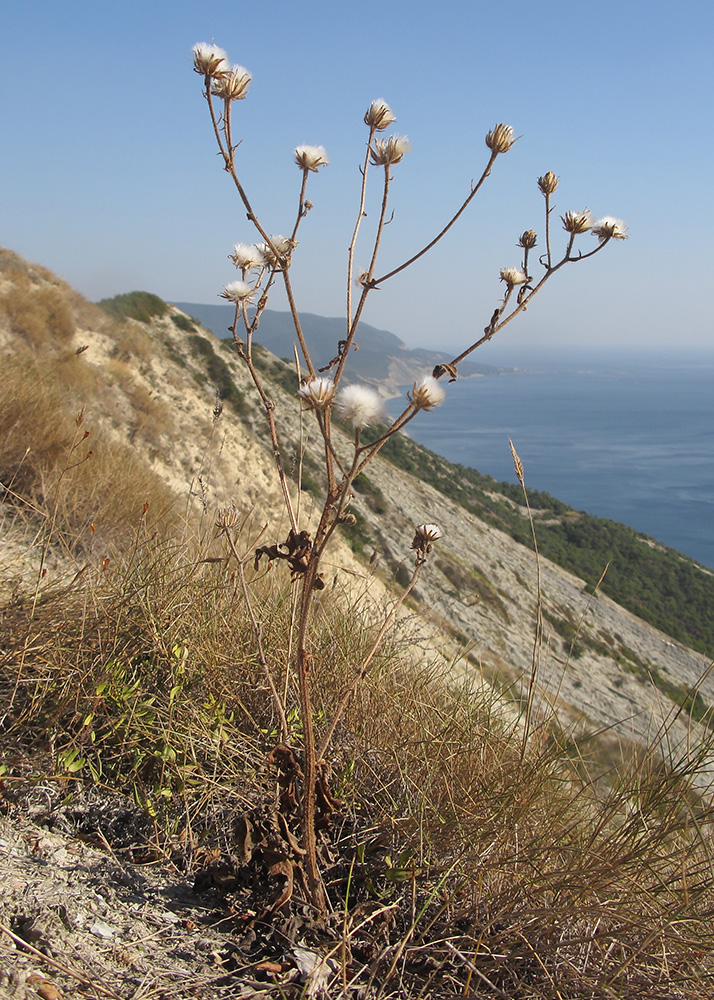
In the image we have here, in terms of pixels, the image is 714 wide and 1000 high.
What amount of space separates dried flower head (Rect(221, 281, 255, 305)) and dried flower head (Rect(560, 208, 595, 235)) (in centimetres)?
99

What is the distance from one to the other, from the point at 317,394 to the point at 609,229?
118 centimetres

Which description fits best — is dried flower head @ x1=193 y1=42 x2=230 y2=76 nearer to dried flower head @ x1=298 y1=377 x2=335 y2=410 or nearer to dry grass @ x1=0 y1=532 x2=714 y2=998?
dried flower head @ x1=298 y1=377 x2=335 y2=410

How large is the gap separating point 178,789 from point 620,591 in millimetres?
40898

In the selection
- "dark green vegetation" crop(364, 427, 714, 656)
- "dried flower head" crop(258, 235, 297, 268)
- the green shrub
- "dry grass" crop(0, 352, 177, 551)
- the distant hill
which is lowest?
"dark green vegetation" crop(364, 427, 714, 656)

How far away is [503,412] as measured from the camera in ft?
391

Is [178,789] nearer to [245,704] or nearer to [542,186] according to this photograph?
[245,704]

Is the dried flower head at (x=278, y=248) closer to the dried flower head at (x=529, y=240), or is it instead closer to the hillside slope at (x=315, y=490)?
the dried flower head at (x=529, y=240)

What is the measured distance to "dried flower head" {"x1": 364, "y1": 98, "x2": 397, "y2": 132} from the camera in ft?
5.41

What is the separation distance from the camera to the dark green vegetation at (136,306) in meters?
22.3

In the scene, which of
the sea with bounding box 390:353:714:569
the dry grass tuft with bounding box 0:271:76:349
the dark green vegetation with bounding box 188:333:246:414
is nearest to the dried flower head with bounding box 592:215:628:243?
the dry grass tuft with bounding box 0:271:76:349

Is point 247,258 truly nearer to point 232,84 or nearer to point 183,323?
point 232,84

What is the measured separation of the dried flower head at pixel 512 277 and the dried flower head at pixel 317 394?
30.2 inches

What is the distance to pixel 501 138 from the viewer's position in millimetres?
1592

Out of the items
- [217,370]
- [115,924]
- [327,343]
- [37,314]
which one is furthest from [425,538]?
[327,343]
